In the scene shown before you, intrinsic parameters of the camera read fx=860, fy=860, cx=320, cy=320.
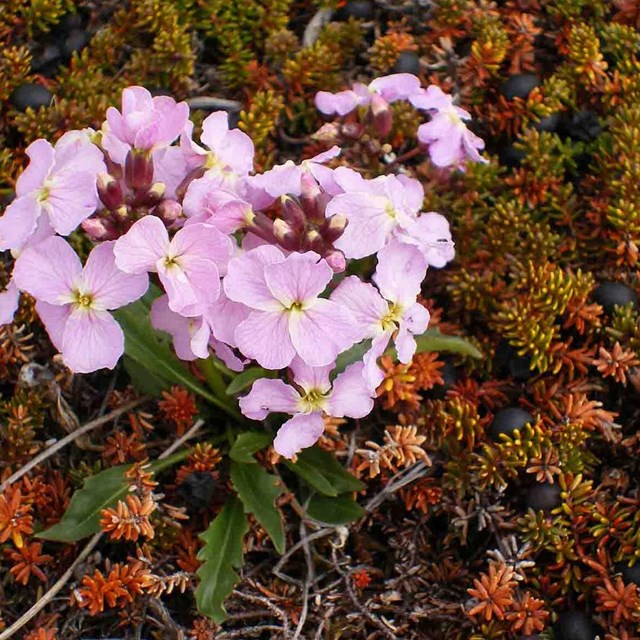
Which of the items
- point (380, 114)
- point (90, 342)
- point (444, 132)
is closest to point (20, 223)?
point (90, 342)

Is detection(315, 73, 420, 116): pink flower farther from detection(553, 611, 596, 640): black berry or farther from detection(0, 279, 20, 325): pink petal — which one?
detection(553, 611, 596, 640): black berry

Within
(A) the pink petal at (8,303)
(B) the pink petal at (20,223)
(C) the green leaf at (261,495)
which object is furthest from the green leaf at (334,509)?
(B) the pink petal at (20,223)

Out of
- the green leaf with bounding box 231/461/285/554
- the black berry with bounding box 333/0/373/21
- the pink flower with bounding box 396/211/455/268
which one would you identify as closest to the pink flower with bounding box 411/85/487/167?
the pink flower with bounding box 396/211/455/268

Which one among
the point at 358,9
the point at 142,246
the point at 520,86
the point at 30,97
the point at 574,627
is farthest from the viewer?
the point at 358,9

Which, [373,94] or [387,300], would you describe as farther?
[373,94]

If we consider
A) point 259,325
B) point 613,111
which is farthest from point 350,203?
point 613,111

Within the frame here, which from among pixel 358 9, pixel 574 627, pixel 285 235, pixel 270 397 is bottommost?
pixel 574 627

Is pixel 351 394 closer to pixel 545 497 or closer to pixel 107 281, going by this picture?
pixel 107 281

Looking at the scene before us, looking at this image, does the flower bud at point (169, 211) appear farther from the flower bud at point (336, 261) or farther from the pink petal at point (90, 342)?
the flower bud at point (336, 261)
